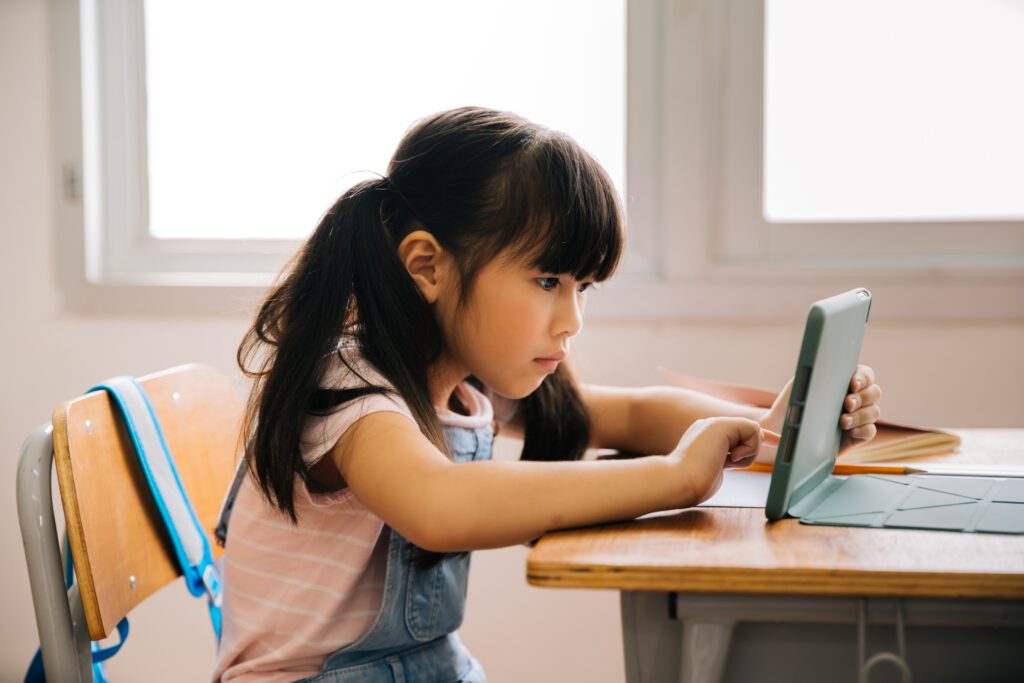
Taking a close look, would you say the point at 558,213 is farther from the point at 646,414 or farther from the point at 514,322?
the point at 646,414

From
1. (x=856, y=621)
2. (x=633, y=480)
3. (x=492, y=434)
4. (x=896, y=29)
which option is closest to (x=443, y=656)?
(x=492, y=434)

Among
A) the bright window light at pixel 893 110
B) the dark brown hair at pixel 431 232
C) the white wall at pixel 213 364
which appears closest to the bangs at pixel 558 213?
the dark brown hair at pixel 431 232

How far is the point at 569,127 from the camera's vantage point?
1.70 m

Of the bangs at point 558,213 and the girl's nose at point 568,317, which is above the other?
the bangs at point 558,213

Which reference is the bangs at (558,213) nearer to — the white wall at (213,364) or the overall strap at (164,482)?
the overall strap at (164,482)

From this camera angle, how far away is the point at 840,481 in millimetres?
826

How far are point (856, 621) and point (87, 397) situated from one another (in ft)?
2.17

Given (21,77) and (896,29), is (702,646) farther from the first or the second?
(21,77)

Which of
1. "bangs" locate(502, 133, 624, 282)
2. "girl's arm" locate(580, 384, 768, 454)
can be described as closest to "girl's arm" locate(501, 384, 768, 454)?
"girl's arm" locate(580, 384, 768, 454)

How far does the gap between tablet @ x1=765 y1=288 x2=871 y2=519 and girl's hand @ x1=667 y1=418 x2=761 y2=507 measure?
4 centimetres

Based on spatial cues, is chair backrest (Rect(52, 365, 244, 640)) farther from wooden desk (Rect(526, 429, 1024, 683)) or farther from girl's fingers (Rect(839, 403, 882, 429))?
girl's fingers (Rect(839, 403, 882, 429))

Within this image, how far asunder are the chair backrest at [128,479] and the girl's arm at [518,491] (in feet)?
0.87

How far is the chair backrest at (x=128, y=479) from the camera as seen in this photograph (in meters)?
0.83

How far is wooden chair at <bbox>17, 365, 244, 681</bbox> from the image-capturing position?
2.70 ft
